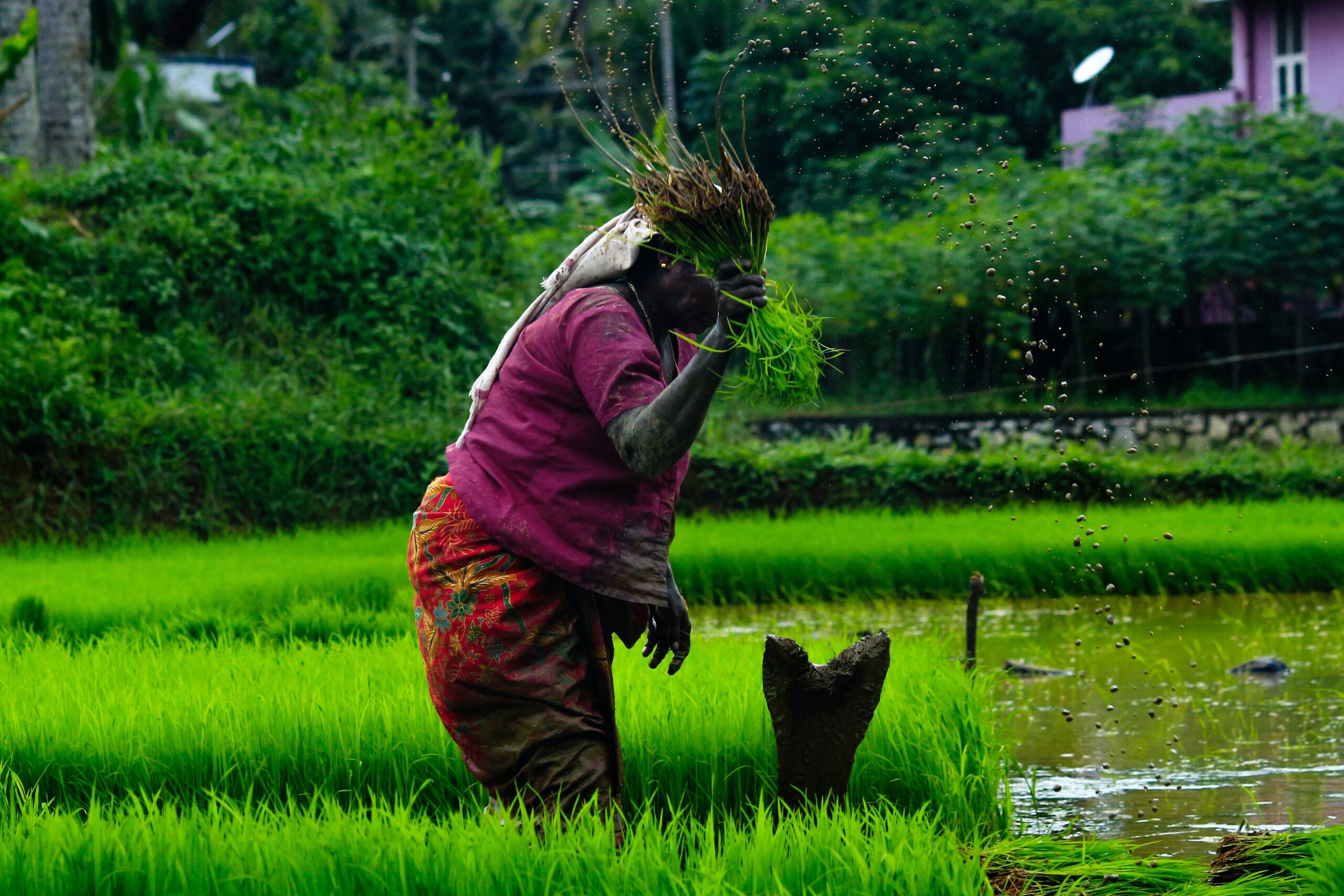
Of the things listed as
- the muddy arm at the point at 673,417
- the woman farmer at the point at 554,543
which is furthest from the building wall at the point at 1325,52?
the muddy arm at the point at 673,417

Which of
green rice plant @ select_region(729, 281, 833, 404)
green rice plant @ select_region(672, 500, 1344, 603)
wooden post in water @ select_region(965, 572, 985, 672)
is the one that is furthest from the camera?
green rice plant @ select_region(672, 500, 1344, 603)

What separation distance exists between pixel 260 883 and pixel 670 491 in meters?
1.04

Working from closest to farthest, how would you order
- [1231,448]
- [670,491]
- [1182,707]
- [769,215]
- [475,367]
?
[769,215]
[670,491]
[1182,707]
[475,367]
[1231,448]

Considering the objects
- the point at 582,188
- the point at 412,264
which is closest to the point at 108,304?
the point at 412,264

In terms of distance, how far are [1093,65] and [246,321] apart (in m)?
13.6

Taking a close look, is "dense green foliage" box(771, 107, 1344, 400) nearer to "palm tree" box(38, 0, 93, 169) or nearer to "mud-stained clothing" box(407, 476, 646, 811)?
"palm tree" box(38, 0, 93, 169)

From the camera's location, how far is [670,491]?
115 inches

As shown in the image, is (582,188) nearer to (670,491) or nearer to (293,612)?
(293,612)

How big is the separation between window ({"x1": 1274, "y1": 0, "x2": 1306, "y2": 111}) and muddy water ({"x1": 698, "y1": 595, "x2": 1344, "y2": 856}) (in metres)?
13.2

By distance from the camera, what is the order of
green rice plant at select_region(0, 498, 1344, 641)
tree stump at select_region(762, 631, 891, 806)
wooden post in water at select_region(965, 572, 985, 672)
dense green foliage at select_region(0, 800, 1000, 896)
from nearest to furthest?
dense green foliage at select_region(0, 800, 1000, 896)
tree stump at select_region(762, 631, 891, 806)
wooden post in water at select_region(965, 572, 985, 672)
green rice plant at select_region(0, 498, 1344, 641)

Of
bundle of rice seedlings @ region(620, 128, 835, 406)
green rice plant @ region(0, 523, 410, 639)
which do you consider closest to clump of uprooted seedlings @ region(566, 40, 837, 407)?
bundle of rice seedlings @ region(620, 128, 835, 406)

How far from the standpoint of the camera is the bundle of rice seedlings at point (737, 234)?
2.64 metres

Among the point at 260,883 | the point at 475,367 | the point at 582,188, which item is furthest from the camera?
the point at 582,188

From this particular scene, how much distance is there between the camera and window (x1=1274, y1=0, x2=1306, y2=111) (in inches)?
732
